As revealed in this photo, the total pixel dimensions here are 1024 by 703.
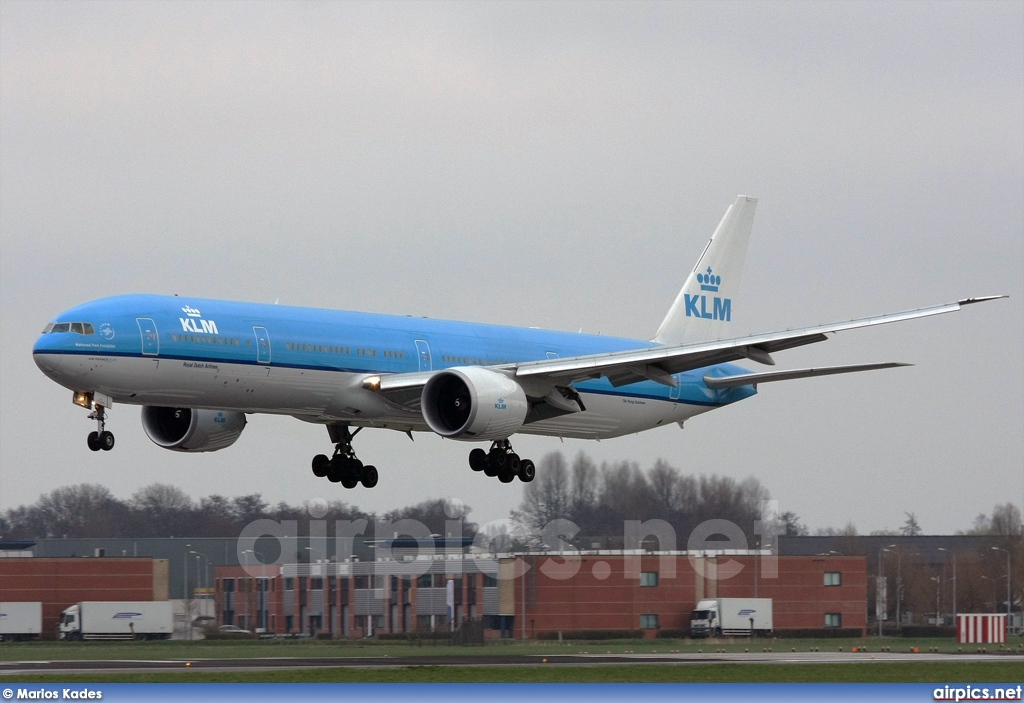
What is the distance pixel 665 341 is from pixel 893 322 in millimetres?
15087

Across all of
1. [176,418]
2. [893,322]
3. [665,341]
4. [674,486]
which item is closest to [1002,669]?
[893,322]

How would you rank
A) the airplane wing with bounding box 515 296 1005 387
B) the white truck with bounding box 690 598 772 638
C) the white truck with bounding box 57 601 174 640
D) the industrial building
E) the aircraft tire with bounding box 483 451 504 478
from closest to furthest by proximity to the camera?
the airplane wing with bounding box 515 296 1005 387
the aircraft tire with bounding box 483 451 504 478
the white truck with bounding box 57 601 174 640
the white truck with bounding box 690 598 772 638
the industrial building

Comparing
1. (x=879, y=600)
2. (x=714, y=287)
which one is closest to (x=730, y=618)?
(x=879, y=600)

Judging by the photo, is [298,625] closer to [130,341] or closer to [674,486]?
[674,486]

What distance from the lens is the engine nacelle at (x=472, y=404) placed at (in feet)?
163

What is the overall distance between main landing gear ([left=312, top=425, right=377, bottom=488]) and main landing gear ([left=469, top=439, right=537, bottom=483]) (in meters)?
4.35

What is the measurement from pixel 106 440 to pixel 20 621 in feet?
124

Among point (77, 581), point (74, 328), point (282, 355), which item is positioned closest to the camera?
point (74, 328)

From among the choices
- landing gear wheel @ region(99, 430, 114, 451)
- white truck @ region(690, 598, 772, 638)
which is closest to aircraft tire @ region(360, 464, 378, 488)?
landing gear wheel @ region(99, 430, 114, 451)

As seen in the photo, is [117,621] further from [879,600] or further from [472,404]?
[879,600]

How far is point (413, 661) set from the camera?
55.7 m

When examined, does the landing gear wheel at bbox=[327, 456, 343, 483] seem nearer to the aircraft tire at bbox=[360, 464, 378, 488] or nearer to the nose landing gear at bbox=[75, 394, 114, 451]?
the aircraft tire at bbox=[360, 464, 378, 488]

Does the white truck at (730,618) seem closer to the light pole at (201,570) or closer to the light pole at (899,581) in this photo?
the light pole at (899,581)

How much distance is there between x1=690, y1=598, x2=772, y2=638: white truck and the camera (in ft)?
257
